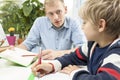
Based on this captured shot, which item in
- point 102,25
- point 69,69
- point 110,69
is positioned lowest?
point 69,69

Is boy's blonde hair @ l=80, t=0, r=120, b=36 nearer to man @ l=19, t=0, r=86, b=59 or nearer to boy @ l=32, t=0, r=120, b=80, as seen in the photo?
boy @ l=32, t=0, r=120, b=80

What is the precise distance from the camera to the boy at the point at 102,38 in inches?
30.7

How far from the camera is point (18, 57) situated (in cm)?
130

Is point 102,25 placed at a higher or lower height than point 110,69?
higher

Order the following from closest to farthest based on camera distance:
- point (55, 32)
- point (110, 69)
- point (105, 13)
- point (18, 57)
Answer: point (110, 69) < point (105, 13) < point (18, 57) < point (55, 32)

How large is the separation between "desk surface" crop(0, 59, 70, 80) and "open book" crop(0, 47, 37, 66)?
3 centimetres

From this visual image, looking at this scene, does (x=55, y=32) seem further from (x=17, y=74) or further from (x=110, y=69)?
(x=110, y=69)

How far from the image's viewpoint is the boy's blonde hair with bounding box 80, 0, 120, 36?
0.87 metres

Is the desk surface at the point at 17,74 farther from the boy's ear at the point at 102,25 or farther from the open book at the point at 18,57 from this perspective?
the boy's ear at the point at 102,25

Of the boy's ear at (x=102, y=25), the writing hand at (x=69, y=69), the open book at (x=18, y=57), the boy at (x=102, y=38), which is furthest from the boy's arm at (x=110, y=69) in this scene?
the open book at (x=18, y=57)

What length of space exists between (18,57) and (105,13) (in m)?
0.62

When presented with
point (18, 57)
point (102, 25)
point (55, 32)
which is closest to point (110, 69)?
point (102, 25)

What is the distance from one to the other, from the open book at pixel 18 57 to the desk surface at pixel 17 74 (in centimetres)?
3

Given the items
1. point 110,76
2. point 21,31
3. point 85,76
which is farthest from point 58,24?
point 21,31
